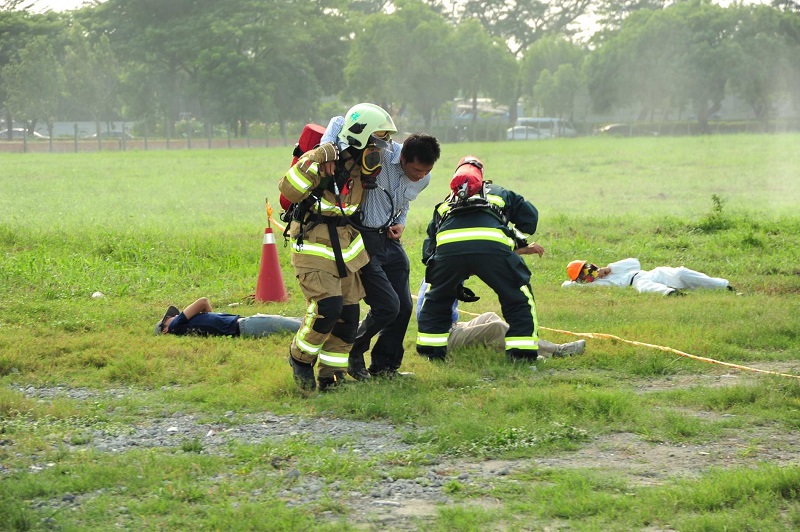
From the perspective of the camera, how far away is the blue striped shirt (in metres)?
6.65

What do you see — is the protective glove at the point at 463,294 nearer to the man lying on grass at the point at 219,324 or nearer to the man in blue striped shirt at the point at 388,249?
the man in blue striped shirt at the point at 388,249

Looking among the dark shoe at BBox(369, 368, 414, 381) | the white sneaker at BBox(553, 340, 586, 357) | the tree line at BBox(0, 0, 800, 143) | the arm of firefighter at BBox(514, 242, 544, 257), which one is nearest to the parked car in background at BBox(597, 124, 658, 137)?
the tree line at BBox(0, 0, 800, 143)

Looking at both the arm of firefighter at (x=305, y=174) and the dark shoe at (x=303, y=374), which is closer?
the arm of firefighter at (x=305, y=174)

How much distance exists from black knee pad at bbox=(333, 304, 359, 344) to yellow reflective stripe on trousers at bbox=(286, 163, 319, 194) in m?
0.87

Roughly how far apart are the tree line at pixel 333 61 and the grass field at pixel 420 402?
3518 centimetres

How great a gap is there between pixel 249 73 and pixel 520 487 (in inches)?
1942

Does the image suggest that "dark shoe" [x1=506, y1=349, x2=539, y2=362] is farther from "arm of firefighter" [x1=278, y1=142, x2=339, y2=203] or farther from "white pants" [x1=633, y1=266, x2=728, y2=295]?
"white pants" [x1=633, y1=266, x2=728, y2=295]

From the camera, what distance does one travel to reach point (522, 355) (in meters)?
7.18

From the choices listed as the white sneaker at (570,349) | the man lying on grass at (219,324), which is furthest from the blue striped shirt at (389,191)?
the man lying on grass at (219,324)

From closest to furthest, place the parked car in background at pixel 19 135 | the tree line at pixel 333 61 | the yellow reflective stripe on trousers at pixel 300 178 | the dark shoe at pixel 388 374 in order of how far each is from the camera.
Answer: the yellow reflective stripe on trousers at pixel 300 178 → the dark shoe at pixel 388 374 → the parked car in background at pixel 19 135 → the tree line at pixel 333 61

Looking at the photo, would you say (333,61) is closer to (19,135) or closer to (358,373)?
(19,135)

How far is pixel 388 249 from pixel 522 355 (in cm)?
127

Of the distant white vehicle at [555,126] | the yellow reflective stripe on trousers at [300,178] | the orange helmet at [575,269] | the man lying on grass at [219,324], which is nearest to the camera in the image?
the yellow reflective stripe on trousers at [300,178]

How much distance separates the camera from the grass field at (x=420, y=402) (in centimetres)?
433
